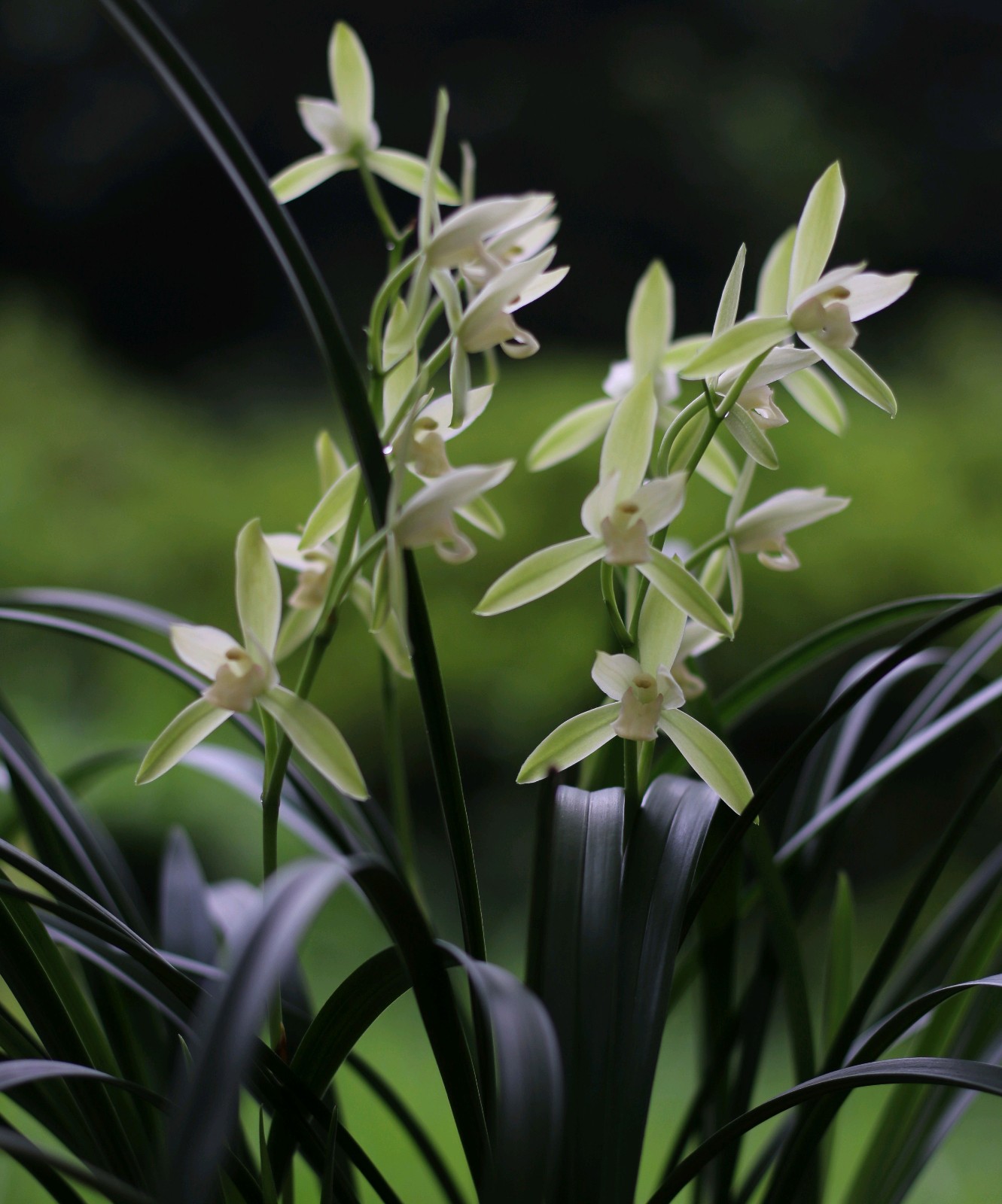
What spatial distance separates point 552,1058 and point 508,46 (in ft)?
8.51

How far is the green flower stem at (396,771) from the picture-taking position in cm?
48

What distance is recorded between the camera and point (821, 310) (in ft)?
1.23

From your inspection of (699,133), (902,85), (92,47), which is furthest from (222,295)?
(902,85)

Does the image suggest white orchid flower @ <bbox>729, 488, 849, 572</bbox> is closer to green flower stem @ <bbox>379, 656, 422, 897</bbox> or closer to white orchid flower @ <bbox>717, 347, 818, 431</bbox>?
white orchid flower @ <bbox>717, 347, 818, 431</bbox>

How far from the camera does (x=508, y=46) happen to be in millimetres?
2359

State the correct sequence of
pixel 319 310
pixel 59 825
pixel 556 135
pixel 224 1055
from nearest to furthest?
pixel 224 1055
pixel 319 310
pixel 59 825
pixel 556 135

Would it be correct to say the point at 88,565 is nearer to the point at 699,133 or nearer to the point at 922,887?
the point at 922,887

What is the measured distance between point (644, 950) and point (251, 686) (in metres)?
0.17

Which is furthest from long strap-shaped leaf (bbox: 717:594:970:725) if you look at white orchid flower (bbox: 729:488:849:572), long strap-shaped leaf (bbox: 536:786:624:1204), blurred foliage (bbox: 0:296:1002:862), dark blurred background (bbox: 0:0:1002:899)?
dark blurred background (bbox: 0:0:1002:899)

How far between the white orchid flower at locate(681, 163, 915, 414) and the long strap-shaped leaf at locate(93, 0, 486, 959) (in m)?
0.13

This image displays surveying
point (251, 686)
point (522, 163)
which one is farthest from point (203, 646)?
point (522, 163)

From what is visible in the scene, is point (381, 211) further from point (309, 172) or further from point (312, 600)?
point (312, 600)

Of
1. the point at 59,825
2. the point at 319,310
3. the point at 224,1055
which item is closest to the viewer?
the point at 224,1055

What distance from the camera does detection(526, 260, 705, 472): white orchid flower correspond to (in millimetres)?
419
